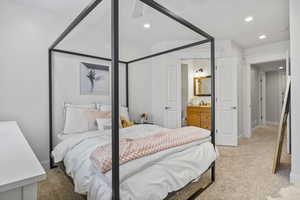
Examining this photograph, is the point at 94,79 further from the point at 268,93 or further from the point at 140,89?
the point at 268,93

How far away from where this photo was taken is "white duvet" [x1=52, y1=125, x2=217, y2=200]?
47.9 inches

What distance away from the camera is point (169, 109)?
4020 mm

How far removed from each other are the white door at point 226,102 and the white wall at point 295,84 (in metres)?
1.64

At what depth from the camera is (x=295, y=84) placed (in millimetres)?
2096

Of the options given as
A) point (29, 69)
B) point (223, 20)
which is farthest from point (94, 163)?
point (223, 20)

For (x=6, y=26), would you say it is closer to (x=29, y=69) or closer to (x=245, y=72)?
(x=29, y=69)

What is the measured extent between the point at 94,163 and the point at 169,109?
282cm

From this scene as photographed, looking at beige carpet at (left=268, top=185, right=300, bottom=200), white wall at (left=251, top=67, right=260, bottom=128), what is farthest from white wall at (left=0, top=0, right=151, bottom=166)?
white wall at (left=251, top=67, right=260, bottom=128)

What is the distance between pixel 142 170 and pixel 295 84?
2225mm

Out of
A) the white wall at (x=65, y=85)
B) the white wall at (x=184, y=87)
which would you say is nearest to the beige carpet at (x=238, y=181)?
the white wall at (x=65, y=85)

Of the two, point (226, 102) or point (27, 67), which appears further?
point (226, 102)

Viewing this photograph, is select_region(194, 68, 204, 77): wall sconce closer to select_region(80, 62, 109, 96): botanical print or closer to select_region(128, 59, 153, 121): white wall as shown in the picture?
select_region(128, 59, 153, 121): white wall

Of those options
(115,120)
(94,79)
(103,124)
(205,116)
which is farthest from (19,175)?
(205,116)

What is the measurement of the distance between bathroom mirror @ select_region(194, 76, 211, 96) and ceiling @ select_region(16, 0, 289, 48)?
5.09ft
